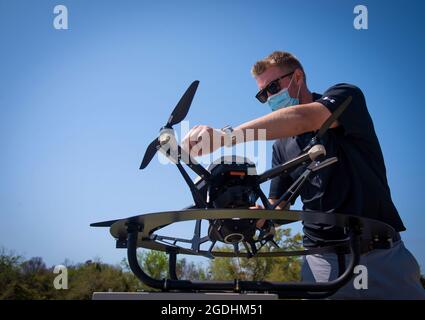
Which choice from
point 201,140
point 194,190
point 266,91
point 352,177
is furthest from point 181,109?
point 266,91

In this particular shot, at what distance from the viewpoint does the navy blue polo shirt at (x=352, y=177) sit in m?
2.81

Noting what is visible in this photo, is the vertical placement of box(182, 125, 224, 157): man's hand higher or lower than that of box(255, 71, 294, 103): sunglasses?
lower

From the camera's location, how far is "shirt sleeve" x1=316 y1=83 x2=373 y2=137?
255 cm

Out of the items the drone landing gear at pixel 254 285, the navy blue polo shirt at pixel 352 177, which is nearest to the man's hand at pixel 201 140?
the drone landing gear at pixel 254 285

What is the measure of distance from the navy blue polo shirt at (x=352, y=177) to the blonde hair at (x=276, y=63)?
3.60 ft

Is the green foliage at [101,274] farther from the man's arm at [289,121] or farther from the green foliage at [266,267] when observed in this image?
the man's arm at [289,121]

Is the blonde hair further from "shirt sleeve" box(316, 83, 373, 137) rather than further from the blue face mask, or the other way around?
"shirt sleeve" box(316, 83, 373, 137)

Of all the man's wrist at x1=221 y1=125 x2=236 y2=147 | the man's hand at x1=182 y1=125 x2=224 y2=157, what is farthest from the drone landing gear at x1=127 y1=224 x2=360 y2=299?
the man's wrist at x1=221 y1=125 x2=236 y2=147

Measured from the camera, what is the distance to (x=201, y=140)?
199 centimetres

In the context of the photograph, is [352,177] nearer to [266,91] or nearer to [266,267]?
[266,91]

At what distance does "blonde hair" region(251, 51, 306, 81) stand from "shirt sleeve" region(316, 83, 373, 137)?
1.09m
